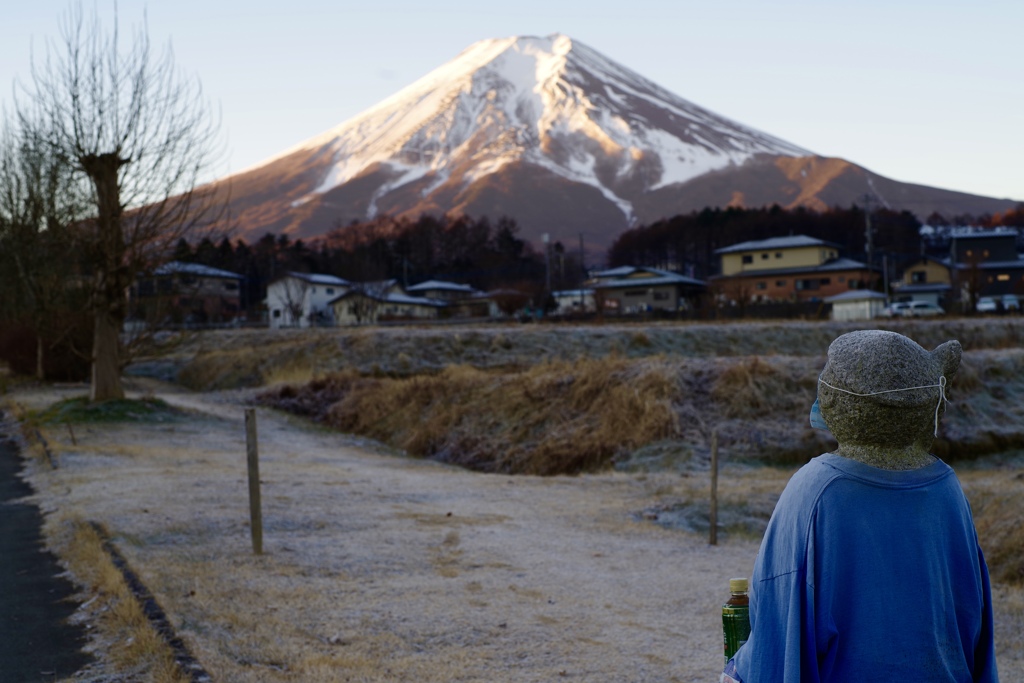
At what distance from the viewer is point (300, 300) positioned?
235 feet

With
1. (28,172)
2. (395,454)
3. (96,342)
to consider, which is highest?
(28,172)

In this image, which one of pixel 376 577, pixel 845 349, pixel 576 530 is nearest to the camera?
pixel 845 349

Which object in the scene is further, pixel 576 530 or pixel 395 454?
pixel 395 454

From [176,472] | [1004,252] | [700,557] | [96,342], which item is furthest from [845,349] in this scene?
[1004,252]

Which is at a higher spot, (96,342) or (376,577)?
(96,342)

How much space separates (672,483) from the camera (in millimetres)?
14234

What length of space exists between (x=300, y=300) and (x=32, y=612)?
66039 millimetres

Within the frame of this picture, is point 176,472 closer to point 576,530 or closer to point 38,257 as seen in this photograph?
point 576,530

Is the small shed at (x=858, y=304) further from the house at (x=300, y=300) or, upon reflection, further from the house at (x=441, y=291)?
the house at (x=441, y=291)

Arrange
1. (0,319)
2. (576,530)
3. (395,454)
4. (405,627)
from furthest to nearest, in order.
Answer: (0,319) < (395,454) < (576,530) < (405,627)

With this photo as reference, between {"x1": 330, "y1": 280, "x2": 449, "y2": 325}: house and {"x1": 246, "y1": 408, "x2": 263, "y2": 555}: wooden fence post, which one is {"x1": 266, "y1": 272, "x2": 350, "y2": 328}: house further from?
{"x1": 246, "y1": 408, "x2": 263, "y2": 555}: wooden fence post

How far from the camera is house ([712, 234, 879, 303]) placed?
71.3 metres

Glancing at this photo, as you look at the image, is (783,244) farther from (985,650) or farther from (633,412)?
(985,650)

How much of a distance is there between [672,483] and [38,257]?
18.4m
